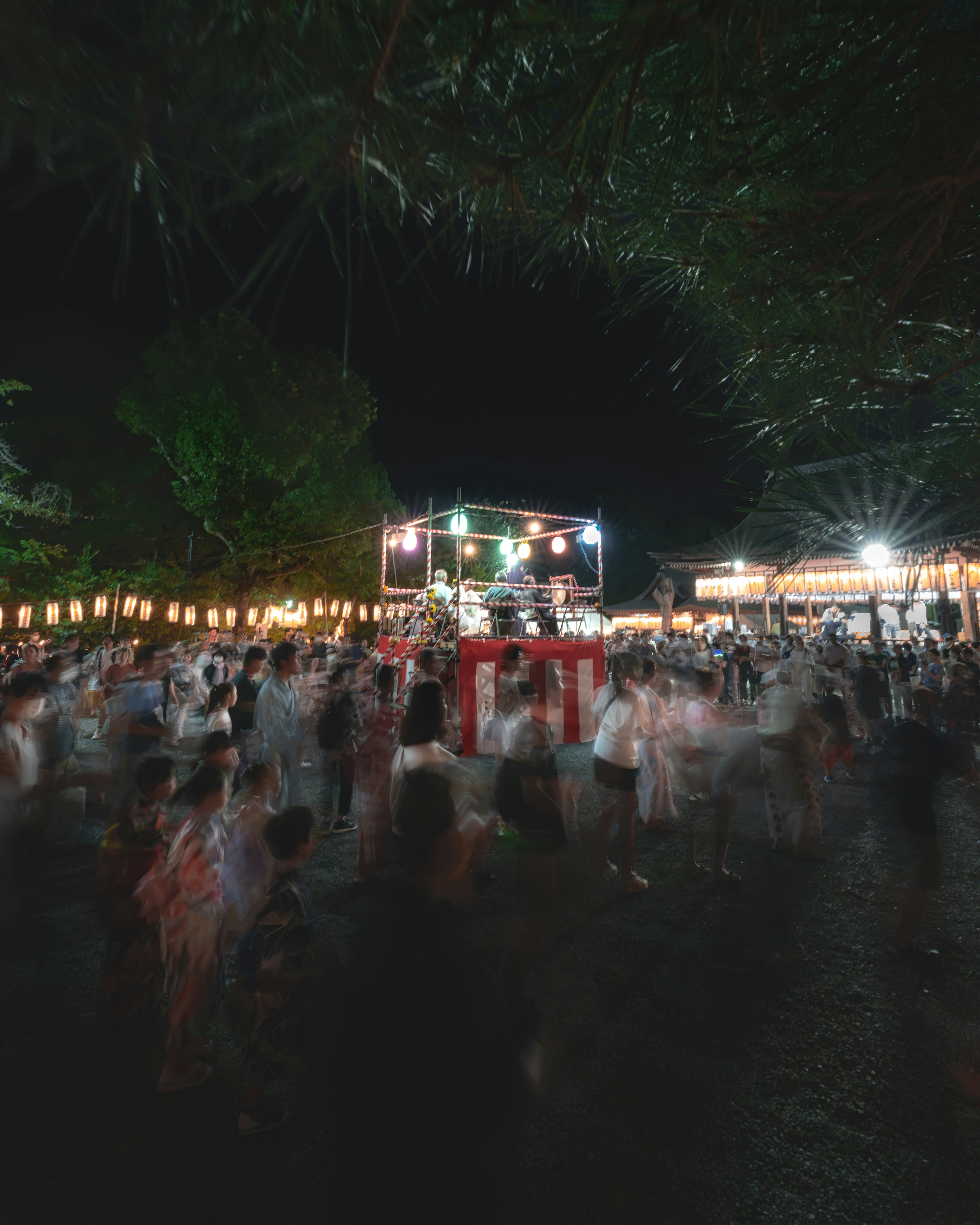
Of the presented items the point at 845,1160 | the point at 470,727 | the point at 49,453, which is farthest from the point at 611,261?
the point at 49,453

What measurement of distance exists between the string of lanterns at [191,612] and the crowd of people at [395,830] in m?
7.43

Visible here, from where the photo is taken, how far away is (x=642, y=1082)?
2.56 metres

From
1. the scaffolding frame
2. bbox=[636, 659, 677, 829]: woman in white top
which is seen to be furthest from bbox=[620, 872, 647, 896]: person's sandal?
the scaffolding frame

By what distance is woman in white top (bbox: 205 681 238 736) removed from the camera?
5.80 meters

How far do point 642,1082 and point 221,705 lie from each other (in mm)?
4965

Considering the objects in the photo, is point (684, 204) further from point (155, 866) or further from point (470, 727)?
point (470, 727)

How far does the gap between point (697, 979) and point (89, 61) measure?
454 cm

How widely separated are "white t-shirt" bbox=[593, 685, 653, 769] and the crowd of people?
20 mm

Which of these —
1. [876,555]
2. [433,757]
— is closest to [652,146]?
[876,555]

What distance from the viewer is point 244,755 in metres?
5.82

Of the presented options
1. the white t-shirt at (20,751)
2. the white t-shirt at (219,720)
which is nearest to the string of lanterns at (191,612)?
the white t-shirt at (219,720)

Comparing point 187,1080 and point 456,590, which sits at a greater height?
point 456,590

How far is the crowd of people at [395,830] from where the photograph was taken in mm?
1604

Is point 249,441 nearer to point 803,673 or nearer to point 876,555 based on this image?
point 803,673
